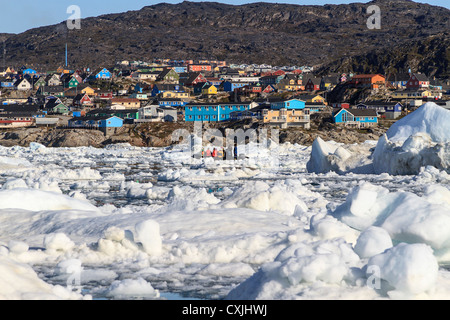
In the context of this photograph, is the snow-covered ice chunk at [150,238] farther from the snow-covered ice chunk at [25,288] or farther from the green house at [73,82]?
the green house at [73,82]

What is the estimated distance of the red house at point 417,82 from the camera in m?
110

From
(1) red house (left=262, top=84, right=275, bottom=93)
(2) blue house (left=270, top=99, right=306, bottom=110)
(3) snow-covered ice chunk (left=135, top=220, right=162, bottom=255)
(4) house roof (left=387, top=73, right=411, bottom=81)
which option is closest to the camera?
(3) snow-covered ice chunk (left=135, top=220, right=162, bottom=255)

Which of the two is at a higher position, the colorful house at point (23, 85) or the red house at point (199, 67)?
the red house at point (199, 67)

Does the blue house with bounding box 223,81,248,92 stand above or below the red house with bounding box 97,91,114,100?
above

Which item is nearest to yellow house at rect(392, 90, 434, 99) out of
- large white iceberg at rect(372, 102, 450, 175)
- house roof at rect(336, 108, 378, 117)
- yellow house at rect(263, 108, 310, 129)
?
house roof at rect(336, 108, 378, 117)

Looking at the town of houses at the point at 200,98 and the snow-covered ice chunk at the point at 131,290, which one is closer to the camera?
the snow-covered ice chunk at the point at 131,290

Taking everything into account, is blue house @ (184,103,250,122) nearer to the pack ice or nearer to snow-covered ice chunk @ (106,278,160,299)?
the pack ice

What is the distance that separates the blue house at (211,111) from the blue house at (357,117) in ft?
55.7

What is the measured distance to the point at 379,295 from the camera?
7.95 metres

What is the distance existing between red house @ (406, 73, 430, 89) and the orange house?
558cm

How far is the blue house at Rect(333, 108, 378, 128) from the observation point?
8719 cm

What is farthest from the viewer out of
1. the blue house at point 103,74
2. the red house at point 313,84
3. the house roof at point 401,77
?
the blue house at point 103,74

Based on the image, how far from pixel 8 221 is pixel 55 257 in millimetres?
4004

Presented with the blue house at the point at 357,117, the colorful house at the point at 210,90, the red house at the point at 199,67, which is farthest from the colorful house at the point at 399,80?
the red house at the point at 199,67
